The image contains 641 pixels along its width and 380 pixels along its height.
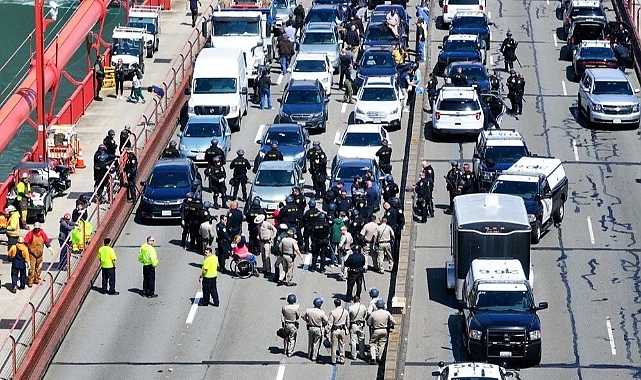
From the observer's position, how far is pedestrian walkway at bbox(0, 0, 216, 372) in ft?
130

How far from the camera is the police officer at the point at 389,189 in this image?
149 feet

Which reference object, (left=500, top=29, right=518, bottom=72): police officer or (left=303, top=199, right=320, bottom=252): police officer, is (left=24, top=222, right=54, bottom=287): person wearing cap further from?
(left=500, top=29, right=518, bottom=72): police officer

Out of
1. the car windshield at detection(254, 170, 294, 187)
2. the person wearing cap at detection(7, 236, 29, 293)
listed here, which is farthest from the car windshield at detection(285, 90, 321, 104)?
the person wearing cap at detection(7, 236, 29, 293)

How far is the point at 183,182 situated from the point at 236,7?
2213cm

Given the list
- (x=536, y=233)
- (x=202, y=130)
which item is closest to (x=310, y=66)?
(x=202, y=130)

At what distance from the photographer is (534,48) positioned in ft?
218

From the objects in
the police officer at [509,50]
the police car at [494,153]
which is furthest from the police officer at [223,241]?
the police officer at [509,50]

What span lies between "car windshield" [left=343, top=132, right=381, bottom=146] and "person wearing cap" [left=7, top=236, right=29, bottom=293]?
12.8 metres

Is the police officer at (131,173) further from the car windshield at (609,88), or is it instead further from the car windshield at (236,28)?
the car windshield at (609,88)

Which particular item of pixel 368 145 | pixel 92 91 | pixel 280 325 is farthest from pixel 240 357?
pixel 92 91

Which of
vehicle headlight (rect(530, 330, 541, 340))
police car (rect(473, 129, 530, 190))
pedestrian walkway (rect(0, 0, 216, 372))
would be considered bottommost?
pedestrian walkway (rect(0, 0, 216, 372))

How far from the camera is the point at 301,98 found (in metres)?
54.3

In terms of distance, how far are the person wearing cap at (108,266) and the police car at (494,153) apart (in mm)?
11782

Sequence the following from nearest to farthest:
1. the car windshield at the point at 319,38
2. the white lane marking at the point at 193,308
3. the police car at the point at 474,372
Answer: the police car at the point at 474,372, the white lane marking at the point at 193,308, the car windshield at the point at 319,38
